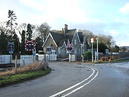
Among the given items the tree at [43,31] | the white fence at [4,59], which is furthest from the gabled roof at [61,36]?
the white fence at [4,59]

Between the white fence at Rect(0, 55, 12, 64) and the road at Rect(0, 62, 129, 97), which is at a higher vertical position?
the white fence at Rect(0, 55, 12, 64)

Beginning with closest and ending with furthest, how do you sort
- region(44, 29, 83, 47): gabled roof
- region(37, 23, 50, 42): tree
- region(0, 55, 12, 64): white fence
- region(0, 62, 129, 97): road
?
region(0, 62, 129, 97): road → region(0, 55, 12, 64): white fence → region(44, 29, 83, 47): gabled roof → region(37, 23, 50, 42): tree

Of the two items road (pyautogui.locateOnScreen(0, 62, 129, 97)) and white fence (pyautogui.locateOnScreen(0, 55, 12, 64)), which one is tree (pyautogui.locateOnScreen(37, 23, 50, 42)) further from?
Answer: road (pyautogui.locateOnScreen(0, 62, 129, 97))

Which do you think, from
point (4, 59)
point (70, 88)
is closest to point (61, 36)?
point (4, 59)

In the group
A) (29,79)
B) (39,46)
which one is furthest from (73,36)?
(29,79)

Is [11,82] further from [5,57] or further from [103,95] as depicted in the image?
[5,57]

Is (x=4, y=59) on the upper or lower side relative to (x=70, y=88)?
upper

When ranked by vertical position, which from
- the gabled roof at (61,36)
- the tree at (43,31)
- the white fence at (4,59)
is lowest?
the white fence at (4,59)

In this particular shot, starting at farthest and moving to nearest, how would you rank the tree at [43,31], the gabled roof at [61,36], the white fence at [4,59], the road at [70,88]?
the tree at [43,31] < the gabled roof at [61,36] < the white fence at [4,59] < the road at [70,88]

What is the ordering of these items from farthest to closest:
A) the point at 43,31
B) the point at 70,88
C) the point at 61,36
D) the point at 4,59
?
the point at 43,31 < the point at 61,36 < the point at 4,59 < the point at 70,88

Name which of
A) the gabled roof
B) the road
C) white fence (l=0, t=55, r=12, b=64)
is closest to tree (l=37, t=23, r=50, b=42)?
the gabled roof

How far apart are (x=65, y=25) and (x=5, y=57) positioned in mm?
40342

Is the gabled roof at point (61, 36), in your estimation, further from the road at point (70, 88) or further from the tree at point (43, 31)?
the road at point (70, 88)

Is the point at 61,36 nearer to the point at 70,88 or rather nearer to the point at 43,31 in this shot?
the point at 43,31
